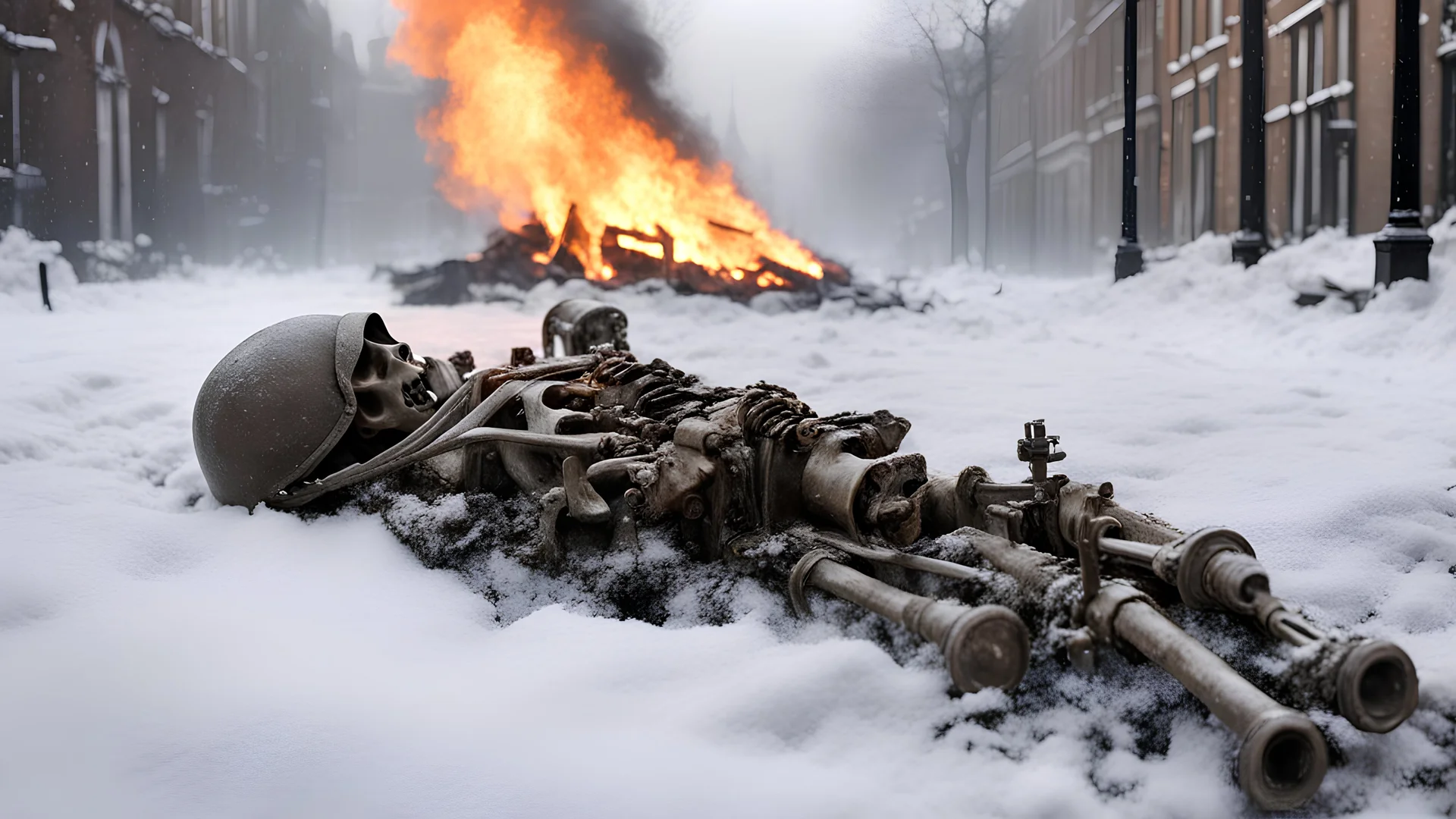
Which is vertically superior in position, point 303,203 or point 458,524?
point 303,203

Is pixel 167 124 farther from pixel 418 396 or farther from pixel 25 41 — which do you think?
pixel 418 396

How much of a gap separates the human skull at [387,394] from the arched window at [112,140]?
8787mm

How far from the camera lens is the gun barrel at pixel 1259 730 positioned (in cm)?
149

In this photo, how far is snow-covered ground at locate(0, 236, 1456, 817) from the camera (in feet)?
5.72

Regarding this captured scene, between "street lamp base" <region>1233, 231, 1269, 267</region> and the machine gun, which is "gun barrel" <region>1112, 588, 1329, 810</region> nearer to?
the machine gun

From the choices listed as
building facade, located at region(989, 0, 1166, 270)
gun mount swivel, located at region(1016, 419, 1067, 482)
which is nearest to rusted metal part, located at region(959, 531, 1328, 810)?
gun mount swivel, located at region(1016, 419, 1067, 482)

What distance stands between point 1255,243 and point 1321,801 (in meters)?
11.0

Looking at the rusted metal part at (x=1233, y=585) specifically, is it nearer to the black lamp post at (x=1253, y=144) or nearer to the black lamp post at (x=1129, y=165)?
the black lamp post at (x=1253, y=144)

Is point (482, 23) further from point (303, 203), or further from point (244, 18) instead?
point (303, 203)

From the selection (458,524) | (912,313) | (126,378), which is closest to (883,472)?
(458,524)

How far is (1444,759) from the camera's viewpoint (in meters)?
1.73

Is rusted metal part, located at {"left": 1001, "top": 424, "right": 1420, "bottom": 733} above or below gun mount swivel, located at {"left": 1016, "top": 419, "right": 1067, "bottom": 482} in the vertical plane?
below

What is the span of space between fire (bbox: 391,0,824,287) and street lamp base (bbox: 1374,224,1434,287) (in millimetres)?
8599

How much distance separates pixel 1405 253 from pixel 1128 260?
16.4ft
